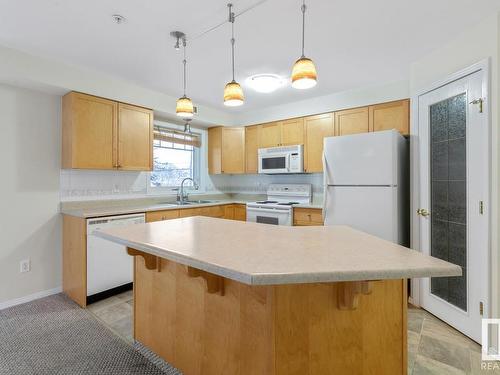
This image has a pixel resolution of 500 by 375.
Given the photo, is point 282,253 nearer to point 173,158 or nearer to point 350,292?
point 350,292

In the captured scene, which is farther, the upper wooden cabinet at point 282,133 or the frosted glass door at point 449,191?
the upper wooden cabinet at point 282,133

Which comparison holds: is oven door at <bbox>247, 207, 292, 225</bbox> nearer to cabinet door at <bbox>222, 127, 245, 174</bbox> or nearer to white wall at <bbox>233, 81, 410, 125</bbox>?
cabinet door at <bbox>222, 127, 245, 174</bbox>

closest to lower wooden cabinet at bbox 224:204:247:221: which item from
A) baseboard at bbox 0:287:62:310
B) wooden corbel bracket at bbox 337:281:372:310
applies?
baseboard at bbox 0:287:62:310

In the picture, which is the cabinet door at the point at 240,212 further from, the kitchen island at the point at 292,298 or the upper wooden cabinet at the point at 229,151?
the kitchen island at the point at 292,298

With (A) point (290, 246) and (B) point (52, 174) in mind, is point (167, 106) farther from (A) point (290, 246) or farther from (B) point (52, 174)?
(A) point (290, 246)

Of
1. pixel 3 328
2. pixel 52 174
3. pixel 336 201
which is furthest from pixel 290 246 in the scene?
pixel 52 174

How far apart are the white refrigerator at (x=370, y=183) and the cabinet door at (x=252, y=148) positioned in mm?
1559

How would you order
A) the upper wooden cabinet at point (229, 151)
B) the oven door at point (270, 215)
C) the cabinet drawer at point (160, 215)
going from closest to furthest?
the cabinet drawer at point (160, 215)
the oven door at point (270, 215)
the upper wooden cabinet at point (229, 151)

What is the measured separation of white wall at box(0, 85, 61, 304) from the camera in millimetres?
2629

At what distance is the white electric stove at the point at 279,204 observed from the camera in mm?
3699

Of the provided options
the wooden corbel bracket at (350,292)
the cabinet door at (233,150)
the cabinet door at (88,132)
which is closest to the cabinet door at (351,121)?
the cabinet door at (233,150)

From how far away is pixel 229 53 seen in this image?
8.19ft

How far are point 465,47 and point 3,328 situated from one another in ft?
14.7

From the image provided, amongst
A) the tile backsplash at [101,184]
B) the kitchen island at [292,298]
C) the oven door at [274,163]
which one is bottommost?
the kitchen island at [292,298]
